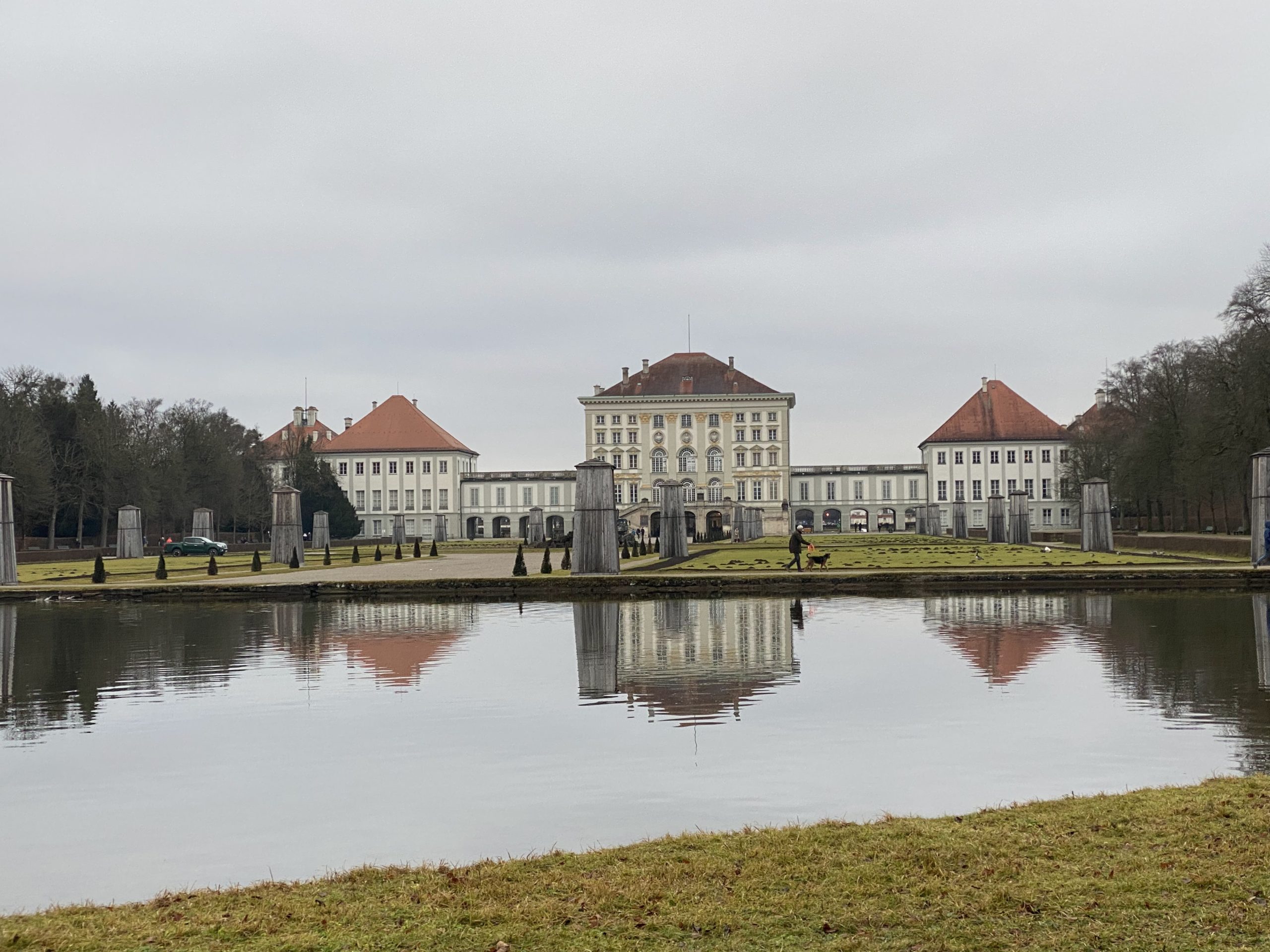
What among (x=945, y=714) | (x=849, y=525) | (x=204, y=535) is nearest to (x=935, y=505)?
(x=849, y=525)

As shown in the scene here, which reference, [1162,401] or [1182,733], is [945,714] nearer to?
[1182,733]

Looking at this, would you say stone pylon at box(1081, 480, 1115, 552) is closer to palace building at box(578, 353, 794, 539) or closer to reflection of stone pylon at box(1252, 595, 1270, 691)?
reflection of stone pylon at box(1252, 595, 1270, 691)

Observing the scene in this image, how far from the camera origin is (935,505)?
275 ft

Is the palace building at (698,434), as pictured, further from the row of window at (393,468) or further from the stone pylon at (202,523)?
the stone pylon at (202,523)

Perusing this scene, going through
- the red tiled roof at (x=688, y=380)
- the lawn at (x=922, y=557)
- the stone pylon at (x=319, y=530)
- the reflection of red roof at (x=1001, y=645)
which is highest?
the red tiled roof at (x=688, y=380)

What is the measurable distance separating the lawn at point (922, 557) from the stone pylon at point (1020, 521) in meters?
0.94

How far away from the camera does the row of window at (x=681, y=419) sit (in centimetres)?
9819

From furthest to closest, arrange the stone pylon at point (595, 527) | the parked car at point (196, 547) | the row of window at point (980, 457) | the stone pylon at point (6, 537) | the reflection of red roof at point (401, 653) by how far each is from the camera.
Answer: the row of window at point (980, 457) < the parked car at point (196, 547) < the stone pylon at point (6, 537) < the stone pylon at point (595, 527) < the reflection of red roof at point (401, 653)

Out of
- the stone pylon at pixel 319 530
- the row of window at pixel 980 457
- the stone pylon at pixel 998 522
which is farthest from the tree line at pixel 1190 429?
the stone pylon at pixel 319 530

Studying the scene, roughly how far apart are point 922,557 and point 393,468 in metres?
72.2

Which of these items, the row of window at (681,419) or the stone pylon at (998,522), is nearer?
the stone pylon at (998,522)

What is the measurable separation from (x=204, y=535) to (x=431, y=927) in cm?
5324

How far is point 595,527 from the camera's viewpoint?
89.0ft

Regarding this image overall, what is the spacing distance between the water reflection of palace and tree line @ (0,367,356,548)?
43.3 m
